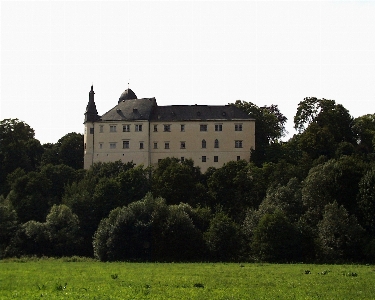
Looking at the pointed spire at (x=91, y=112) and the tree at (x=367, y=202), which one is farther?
the pointed spire at (x=91, y=112)

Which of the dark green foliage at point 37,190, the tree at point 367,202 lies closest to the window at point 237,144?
the dark green foliage at point 37,190

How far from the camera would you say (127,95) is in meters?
112

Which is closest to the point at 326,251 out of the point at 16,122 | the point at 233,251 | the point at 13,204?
the point at 233,251

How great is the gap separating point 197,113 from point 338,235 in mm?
45769

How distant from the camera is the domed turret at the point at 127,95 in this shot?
368 ft

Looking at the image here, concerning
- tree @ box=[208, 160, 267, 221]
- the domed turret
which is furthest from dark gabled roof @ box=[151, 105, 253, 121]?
tree @ box=[208, 160, 267, 221]

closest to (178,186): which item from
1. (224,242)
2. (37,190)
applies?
(37,190)

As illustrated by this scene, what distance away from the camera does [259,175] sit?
80.2 m

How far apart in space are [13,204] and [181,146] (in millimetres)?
27085

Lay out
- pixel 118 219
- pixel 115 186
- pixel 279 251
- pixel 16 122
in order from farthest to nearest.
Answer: pixel 16 122 < pixel 115 186 < pixel 118 219 < pixel 279 251

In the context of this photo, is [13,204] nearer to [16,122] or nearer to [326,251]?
[16,122]

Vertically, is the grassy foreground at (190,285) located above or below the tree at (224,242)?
below

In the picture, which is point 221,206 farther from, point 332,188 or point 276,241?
point 276,241

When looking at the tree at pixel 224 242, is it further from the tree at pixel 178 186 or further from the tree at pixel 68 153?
the tree at pixel 68 153
